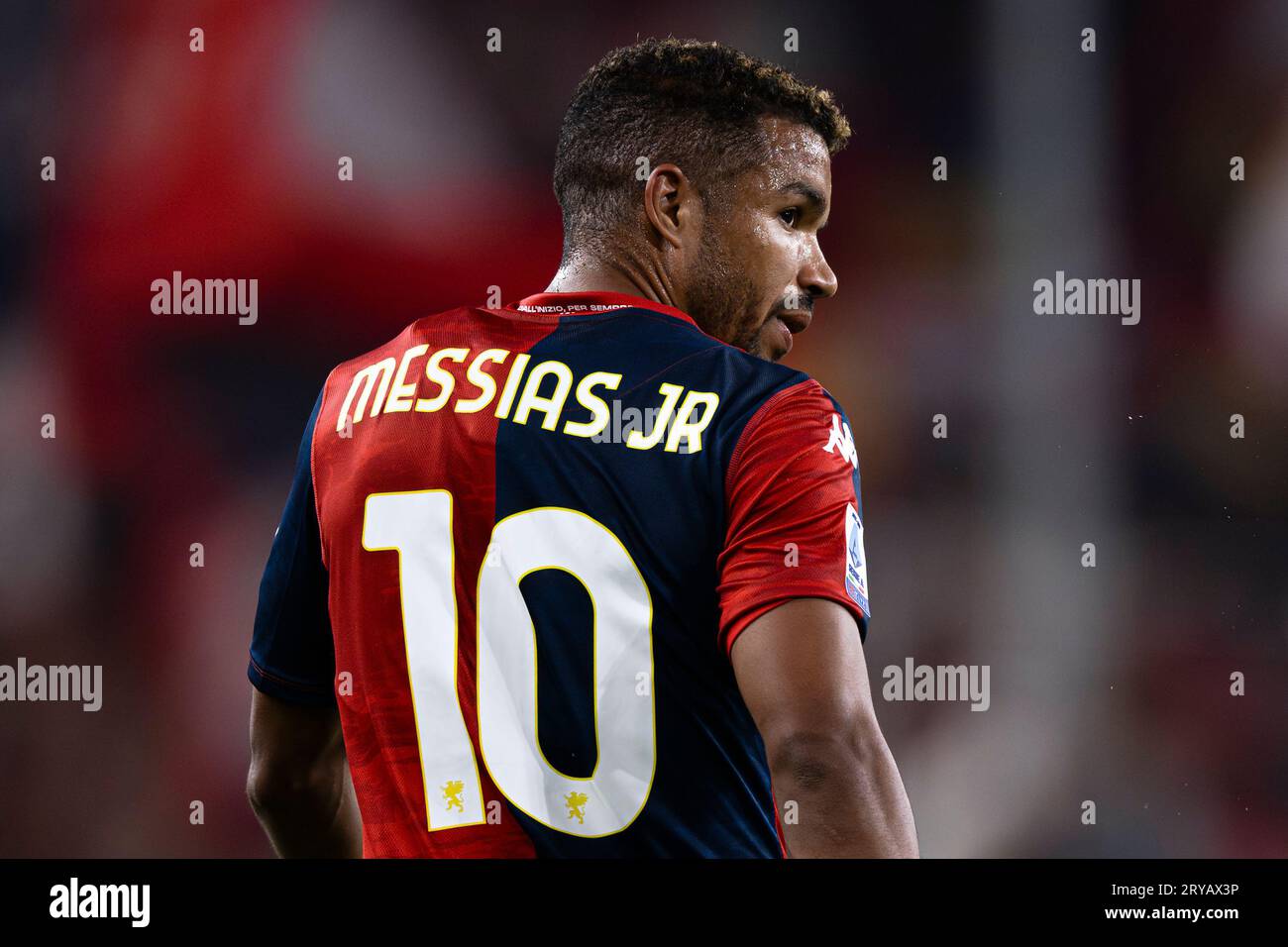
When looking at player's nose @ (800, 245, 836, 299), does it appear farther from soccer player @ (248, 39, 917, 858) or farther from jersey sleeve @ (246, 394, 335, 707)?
jersey sleeve @ (246, 394, 335, 707)

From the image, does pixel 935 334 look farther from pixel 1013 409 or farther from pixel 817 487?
pixel 817 487

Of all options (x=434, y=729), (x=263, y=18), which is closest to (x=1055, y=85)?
(x=263, y=18)

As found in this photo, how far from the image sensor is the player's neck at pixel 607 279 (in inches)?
52.7

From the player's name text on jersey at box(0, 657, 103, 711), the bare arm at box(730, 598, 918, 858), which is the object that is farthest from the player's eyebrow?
the player's name text on jersey at box(0, 657, 103, 711)

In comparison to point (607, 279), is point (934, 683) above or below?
below

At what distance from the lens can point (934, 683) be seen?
2.95 m

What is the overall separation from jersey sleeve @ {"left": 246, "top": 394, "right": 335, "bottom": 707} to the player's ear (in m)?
0.46

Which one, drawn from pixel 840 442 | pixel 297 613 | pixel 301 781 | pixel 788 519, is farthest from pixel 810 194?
pixel 301 781

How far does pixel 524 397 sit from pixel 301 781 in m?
0.68

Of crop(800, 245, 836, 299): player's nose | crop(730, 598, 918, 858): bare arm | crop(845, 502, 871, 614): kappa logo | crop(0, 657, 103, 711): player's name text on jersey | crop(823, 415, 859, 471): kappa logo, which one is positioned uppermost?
crop(800, 245, 836, 299): player's nose

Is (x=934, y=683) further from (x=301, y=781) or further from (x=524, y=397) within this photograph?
(x=524, y=397)

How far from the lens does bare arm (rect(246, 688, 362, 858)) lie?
148cm

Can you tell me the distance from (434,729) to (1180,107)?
2.78m

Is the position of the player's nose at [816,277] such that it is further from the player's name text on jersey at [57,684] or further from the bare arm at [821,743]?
the player's name text on jersey at [57,684]
